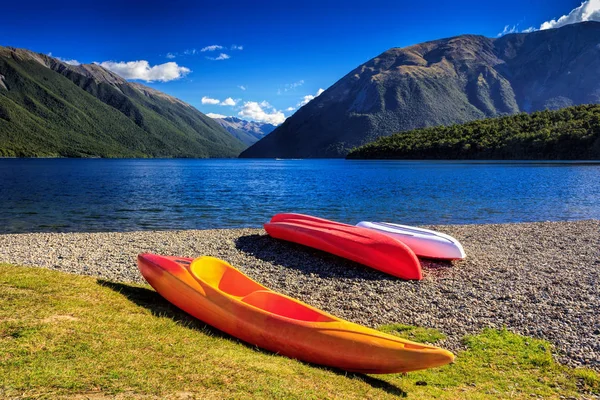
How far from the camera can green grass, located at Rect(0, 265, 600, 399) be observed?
15.5 feet

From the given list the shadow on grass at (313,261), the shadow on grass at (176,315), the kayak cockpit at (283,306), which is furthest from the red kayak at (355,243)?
the shadow on grass at (176,315)

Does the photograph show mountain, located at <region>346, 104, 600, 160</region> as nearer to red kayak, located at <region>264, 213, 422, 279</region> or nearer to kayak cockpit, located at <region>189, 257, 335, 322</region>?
red kayak, located at <region>264, 213, 422, 279</region>

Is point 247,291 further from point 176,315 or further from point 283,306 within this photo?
point 176,315

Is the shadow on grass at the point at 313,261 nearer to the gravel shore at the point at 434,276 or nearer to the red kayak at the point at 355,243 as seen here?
the gravel shore at the point at 434,276

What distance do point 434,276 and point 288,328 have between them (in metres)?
6.94

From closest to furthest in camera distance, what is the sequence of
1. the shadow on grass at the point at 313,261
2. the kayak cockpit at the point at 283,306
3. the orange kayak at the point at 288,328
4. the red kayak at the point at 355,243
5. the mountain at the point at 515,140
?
the orange kayak at the point at 288,328
the kayak cockpit at the point at 283,306
the red kayak at the point at 355,243
the shadow on grass at the point at 313,261
the mountain at the point at 515,140

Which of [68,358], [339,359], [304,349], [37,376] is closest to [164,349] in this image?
[68,358]

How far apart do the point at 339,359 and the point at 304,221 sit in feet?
30.9

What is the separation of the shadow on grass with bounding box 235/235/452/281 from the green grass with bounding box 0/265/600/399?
3.73 metres

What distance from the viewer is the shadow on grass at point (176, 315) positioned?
5961 millimetres

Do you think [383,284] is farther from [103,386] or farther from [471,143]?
[471,143]

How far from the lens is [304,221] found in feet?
50.5

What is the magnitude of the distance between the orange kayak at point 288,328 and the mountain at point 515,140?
117m

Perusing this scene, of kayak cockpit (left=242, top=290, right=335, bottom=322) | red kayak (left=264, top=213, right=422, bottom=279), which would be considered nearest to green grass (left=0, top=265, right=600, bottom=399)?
kayak cockpit (left=242, top=290, right=335, bottom=322)
